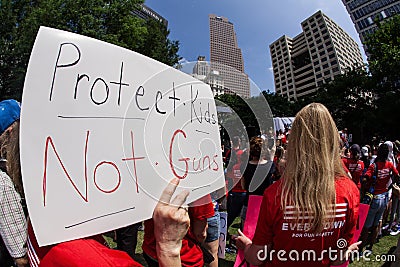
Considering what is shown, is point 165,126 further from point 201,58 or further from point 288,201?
point 288,201

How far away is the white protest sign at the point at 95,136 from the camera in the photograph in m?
0.81

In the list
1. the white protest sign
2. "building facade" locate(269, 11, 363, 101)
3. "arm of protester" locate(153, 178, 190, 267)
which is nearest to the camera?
the white protest sign

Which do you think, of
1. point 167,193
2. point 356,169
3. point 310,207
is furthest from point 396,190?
point 167,193

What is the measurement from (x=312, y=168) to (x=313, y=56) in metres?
120

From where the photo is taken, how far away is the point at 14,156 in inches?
45.8

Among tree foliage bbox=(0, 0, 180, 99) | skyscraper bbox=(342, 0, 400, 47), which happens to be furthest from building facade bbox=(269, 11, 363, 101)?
tree foliage bbox=(0, 0, 180, 99)

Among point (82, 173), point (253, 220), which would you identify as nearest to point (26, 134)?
point (82, 173)

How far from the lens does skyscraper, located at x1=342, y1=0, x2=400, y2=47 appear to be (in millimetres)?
67812

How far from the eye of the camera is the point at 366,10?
72.8 m

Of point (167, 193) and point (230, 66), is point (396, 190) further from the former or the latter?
point (167, 193)

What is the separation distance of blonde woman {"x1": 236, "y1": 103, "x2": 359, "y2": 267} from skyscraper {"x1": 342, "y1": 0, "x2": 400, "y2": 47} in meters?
81.1

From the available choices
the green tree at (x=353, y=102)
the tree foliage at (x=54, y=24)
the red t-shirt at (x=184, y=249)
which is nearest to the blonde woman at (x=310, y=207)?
the red t-shirt at (x=184, y=249)
